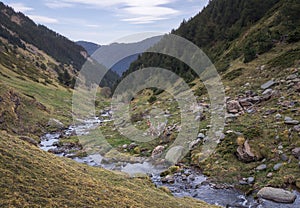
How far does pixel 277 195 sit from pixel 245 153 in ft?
17.7

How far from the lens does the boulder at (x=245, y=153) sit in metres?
21.5

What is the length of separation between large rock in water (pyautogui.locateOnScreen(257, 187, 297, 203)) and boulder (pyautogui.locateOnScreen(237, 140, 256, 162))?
13.3ft

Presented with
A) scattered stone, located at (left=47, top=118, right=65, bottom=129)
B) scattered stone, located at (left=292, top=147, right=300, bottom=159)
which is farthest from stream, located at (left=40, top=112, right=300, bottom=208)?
scattered stone, located at (left=47, top=118, right=65, bottom=129)

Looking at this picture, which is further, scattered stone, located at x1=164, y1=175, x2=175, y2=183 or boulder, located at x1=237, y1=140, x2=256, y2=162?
scattered stone, located at x1=164, y1=175, x2=175, y2=183

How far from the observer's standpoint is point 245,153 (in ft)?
72.0

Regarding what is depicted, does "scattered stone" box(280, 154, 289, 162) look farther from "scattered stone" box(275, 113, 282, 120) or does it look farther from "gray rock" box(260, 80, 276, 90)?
"gray rock" box(260, 80, 276, 90)

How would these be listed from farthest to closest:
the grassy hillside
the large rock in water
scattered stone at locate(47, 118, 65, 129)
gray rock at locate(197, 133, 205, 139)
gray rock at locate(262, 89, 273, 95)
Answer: scattered stone at locate(47, 118, 65, 129), gray rock at locate(262, 89, 273, 95), gray rock at locate(197, 133, 205, 139), the large rock in water, the grassy hillside

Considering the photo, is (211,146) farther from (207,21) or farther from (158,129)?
(207,21)

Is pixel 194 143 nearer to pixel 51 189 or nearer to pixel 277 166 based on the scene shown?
pixel 277 166

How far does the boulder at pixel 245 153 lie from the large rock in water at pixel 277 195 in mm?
4044

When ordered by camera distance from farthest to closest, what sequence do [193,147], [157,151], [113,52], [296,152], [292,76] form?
1. [113,52]
2. [292,76]
3. [157,151]
4. [193,147]
5. [296,152]

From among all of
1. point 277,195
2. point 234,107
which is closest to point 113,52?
point 234,107

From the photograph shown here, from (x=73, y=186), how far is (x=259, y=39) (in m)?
45.5

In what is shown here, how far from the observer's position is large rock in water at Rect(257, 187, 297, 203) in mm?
16391
